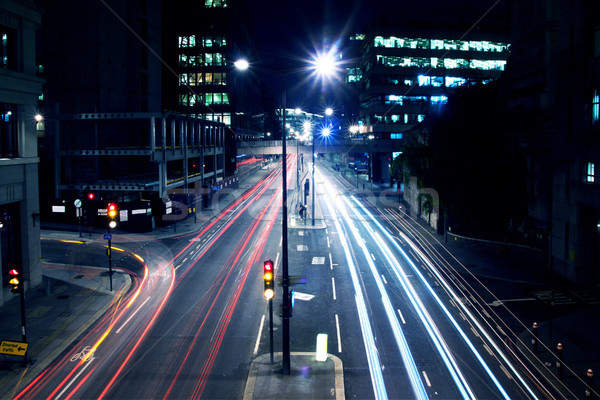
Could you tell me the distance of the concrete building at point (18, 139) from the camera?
23938mm

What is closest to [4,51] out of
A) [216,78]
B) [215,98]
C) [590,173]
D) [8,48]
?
[8,48]

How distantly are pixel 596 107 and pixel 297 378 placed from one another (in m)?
21.7

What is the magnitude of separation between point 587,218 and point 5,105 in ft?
104

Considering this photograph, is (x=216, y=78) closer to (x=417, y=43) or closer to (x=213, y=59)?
(x=213, y=59)

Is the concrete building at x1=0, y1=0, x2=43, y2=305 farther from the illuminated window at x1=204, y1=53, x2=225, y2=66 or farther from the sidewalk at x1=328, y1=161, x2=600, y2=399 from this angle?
the illuminated window at x1=204, y1=53, x2=225, y2=66

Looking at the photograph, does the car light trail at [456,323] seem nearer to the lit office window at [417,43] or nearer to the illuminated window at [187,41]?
the lit office window at [417,43]

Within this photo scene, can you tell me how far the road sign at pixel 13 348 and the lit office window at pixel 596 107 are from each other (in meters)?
28.3

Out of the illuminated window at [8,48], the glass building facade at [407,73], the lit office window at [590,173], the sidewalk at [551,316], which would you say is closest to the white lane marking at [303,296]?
the sidewalk at [551,316]

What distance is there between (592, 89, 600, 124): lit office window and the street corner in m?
19.6

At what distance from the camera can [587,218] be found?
26344 mm

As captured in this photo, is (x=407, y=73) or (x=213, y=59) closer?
(x=407, y=73)

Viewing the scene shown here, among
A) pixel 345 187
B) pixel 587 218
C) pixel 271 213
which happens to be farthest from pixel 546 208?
pixel 345 187

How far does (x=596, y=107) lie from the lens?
2527cm

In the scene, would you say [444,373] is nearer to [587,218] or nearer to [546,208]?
[587,218]
